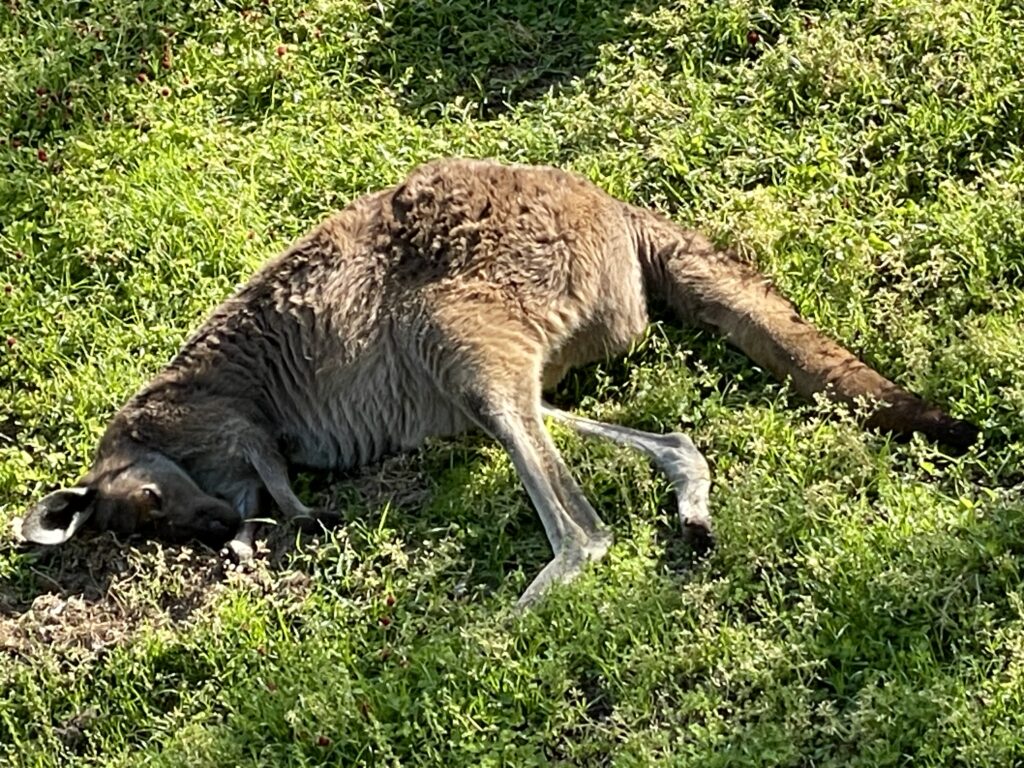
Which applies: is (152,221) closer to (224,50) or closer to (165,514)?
(224,50)

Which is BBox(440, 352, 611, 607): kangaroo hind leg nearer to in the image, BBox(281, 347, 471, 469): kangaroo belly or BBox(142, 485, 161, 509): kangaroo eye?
BBox(281, 347, 471, 469): kangaroo belly

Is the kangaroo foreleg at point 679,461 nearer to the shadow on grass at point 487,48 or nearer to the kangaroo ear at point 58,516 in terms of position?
the kangaroo ear at point 58,516

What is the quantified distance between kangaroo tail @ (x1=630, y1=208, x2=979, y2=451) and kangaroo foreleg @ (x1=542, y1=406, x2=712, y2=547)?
0.49 m

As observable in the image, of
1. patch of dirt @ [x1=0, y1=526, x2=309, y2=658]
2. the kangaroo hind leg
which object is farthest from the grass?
the kangaroo hind leg

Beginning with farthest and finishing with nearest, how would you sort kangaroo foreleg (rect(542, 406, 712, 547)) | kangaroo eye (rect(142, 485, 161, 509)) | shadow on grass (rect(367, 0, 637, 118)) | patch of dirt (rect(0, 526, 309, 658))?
shadow on grass (rect(367, 0, 637, 118)), kangaroo eye (rect(142, 485, 161, 509)), patch of dirt (rect(0, 526, 309, 658)), kangaroo foreleg (rect(542, 406, 712, 547))

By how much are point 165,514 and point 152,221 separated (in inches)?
73.3

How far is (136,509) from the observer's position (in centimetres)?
606

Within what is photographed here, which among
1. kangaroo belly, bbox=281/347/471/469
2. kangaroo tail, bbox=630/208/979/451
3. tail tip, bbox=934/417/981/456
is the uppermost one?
kangaroo tail, bbox=630/208/979/451

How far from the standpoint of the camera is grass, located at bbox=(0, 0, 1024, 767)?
4.86 meters

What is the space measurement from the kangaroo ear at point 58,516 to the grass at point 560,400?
0.15 m

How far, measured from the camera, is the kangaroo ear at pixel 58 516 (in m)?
5.95

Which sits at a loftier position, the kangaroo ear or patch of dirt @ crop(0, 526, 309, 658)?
the kangaroo ear

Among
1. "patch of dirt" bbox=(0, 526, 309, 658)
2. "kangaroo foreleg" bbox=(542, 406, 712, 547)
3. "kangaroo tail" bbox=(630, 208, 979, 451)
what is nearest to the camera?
"kangaroo foreleg" bbox=(542, 406, 712, 547)

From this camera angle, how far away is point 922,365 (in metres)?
5.74
